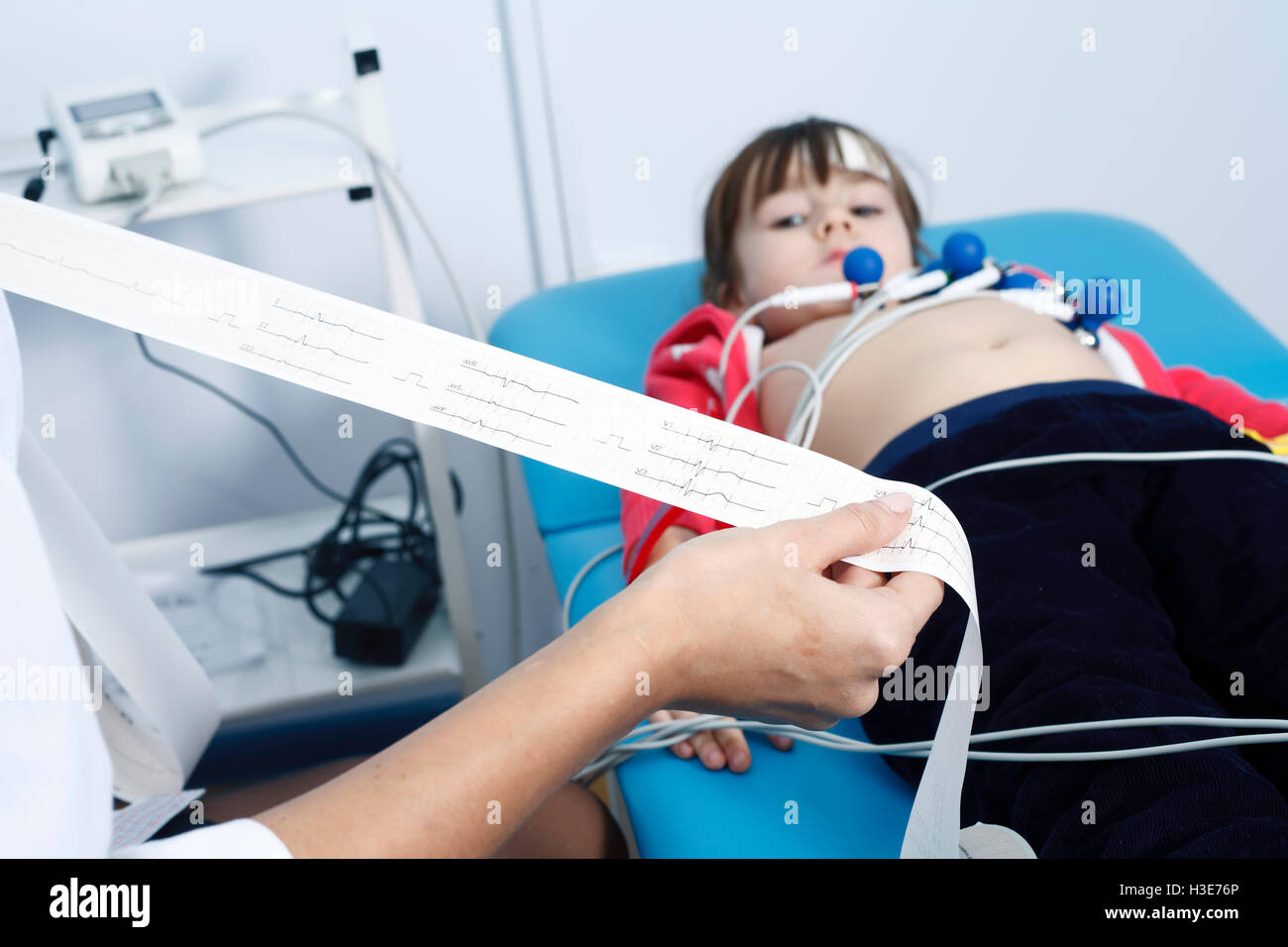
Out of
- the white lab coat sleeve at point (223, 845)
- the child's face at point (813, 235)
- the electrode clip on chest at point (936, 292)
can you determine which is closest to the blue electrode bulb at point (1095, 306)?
the electrode clip on chest at point (936, 292)

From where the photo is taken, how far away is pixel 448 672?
1298 millimetres

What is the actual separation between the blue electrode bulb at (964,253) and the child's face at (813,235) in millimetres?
99

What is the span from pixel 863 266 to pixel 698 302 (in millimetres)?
317

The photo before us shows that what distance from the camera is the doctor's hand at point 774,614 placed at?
1.93 feet

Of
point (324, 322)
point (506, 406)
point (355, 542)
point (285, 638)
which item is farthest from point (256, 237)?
point (506, 406)

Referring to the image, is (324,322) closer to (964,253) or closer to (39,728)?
(39,728)

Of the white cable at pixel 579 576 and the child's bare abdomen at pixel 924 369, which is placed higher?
the child's bare abdomen at pixel 924 369

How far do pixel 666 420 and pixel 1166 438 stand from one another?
52 centimetres

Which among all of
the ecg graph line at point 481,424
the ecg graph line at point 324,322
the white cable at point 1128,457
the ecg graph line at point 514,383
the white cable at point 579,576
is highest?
the ecg graph line at point 324,322

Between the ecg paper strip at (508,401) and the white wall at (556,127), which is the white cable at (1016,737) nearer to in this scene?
the ecg paper strip at (508,401)

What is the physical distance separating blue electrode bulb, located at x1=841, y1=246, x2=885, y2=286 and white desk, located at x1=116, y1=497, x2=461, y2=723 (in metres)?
0.68

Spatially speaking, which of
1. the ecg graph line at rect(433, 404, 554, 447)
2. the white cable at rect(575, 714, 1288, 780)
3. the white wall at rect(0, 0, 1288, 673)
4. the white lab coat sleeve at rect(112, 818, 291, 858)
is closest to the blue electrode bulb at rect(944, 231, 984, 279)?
the white wall at rect(0, 0, 1288, 673)

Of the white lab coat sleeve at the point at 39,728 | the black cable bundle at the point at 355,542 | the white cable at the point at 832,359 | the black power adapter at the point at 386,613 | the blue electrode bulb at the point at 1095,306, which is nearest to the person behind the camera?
the white lab coat sleeve at the point at 39,728
